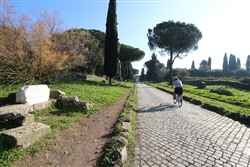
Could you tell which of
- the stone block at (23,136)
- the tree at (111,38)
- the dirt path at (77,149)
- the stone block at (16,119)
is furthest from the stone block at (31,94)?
the tree at (111,38)

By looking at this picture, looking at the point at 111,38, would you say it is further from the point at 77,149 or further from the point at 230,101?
the point at 77,149

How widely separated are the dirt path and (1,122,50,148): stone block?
1.25 ft

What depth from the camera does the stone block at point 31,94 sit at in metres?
5.77

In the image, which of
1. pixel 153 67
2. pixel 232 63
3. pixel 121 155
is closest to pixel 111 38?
pixel 121 155

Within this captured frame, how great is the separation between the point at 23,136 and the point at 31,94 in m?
3.13

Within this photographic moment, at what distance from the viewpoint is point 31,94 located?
6.04m

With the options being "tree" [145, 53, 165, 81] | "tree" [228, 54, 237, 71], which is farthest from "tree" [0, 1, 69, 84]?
"tree" [228, 54, 237, 71]

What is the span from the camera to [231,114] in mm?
6855

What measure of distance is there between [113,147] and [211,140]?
2.64 meters

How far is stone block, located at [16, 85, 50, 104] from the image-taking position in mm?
5770

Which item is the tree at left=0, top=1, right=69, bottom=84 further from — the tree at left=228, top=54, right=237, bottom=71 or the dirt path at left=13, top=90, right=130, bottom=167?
the tree at left=228, top=54, right=237, bottom=71

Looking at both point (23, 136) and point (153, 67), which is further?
point (153, 67)

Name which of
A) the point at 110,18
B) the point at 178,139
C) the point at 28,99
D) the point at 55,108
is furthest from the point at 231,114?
the point at 110,18

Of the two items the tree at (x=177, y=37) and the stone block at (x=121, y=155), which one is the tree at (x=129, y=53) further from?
the stone block at (x=121, y=155)
